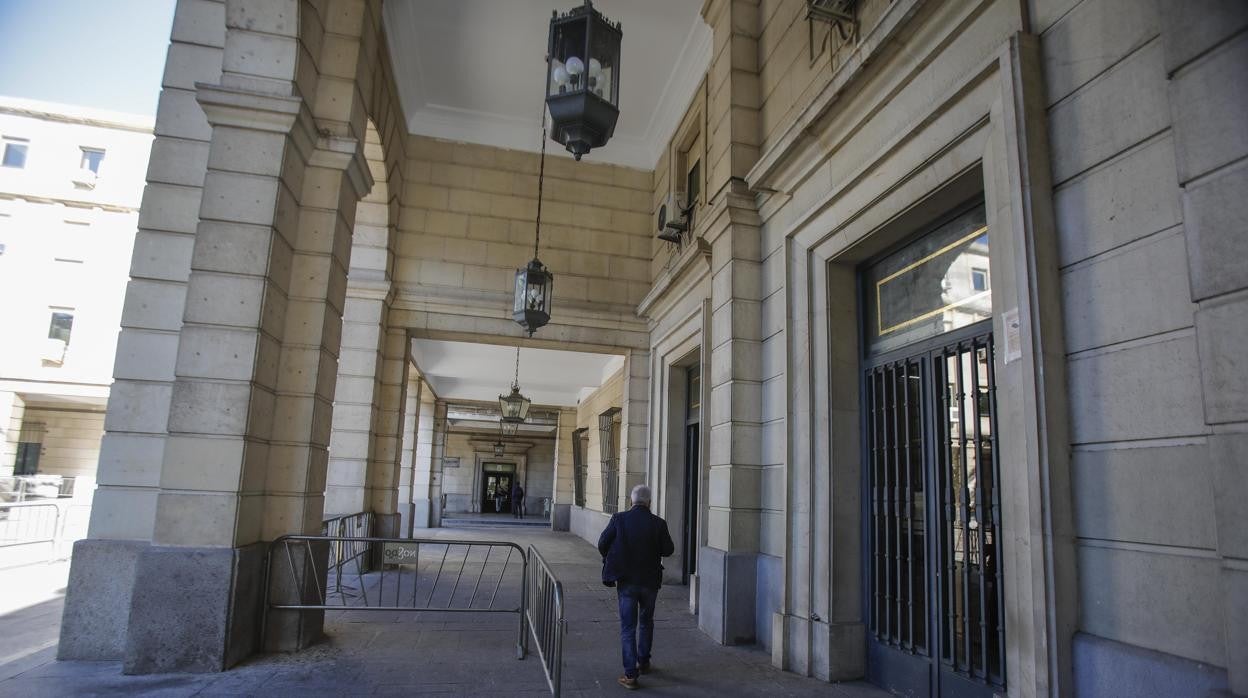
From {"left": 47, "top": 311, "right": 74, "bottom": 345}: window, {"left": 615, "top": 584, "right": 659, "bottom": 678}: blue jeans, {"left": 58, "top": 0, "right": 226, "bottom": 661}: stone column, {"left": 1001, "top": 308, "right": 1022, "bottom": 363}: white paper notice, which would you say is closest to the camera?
{"left": 1001, "top": 308, "right": 1022, "bottom": 363}: white paper notice

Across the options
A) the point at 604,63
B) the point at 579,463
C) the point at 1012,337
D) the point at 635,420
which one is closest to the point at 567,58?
the point at 604,63

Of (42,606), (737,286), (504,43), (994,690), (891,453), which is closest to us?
(994,690)

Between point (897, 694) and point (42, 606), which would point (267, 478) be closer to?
point (42, 606)

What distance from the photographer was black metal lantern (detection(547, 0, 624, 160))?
4234mm

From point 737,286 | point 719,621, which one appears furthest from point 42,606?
point 737,286

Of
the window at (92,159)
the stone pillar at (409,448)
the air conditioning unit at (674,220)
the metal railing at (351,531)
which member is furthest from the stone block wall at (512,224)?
the window at (92,159)

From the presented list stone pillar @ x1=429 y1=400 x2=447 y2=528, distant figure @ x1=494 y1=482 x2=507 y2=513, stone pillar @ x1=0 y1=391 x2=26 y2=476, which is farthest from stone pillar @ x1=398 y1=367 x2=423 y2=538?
distant figure @ x1=494 y1=482 x2=507 y2=513

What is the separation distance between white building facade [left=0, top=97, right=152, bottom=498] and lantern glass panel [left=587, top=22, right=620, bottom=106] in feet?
83.1

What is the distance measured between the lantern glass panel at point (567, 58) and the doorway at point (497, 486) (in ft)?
102

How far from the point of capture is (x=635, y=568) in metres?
5.10

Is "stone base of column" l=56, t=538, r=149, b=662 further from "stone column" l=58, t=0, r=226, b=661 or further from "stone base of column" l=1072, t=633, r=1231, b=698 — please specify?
"stone base of column" l=1072, t=633, r=1231, b=698

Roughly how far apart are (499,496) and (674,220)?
1096 inches

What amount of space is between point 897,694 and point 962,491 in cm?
157

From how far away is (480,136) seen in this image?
11242 millimetres
